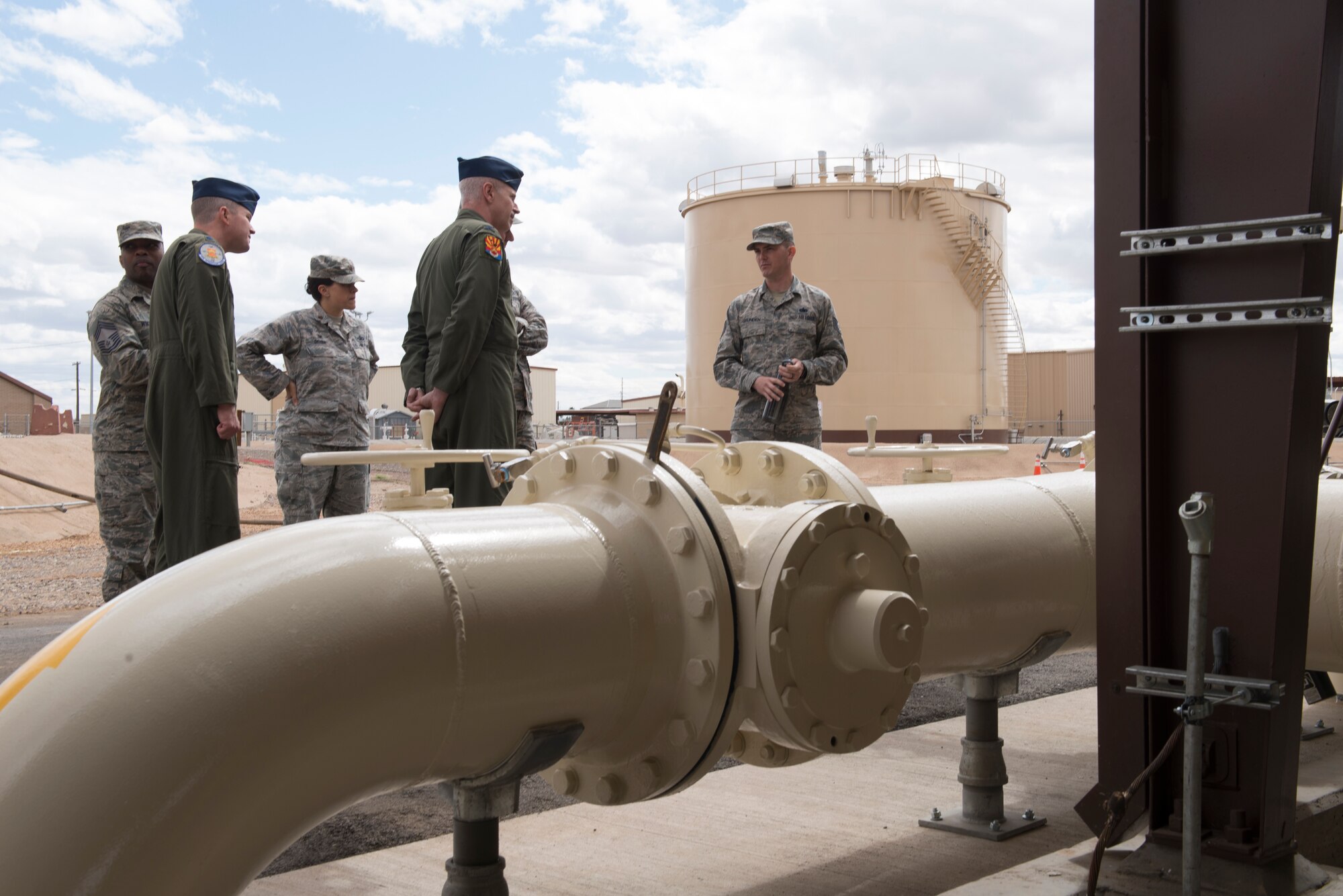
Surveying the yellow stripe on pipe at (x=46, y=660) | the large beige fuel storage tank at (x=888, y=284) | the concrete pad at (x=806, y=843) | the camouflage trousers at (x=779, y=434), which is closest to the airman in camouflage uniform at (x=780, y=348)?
the camouflage trousers at (x=779, y=434)

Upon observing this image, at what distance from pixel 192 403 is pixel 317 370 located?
1.39 metres

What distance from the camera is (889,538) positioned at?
6.10 ft

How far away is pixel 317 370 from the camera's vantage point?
5.10 metres

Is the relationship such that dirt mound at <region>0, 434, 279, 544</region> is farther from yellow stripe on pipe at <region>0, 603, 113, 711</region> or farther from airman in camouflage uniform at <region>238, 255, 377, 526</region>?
yellow stripe on pipe at <region>0, 603, 113, 711</region>

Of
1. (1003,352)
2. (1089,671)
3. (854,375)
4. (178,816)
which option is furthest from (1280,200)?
(1003,352)

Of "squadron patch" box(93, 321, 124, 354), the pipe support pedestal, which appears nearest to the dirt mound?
"squadron patch" box(93, 321, 124, 354)

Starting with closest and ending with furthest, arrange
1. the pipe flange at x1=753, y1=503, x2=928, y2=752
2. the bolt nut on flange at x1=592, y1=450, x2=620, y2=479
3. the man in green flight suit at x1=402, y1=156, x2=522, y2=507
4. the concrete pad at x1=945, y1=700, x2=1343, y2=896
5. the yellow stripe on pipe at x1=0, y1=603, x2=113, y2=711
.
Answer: the yellow stripe on pipe at x1=0, y1=603, x2=113, y2=711
the pipe flange at x1=753, y1=503, x2=928, y2=752
the bolt nut on flange at x1=592, y1=450, x2=620, y2=479
the concrete pad at x1=945, y1=700, x2=1343, y2=896
the man in green flight suit at x1=402, y1=156, x2=522, y2=507

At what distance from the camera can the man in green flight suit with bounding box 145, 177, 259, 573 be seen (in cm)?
365

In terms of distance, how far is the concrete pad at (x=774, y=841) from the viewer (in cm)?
261

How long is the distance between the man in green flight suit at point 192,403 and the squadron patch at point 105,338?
61 centimetres

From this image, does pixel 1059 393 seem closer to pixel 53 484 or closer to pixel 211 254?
pixel 53 484

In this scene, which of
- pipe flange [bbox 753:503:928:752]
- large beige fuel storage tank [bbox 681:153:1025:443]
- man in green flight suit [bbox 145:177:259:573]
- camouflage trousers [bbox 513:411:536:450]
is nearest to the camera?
pipe flange [bbox 753:503:928:752]

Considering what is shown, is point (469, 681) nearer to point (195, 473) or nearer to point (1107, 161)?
point (1107, 161)

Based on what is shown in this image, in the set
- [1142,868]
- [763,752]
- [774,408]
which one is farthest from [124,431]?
[1142,868]
